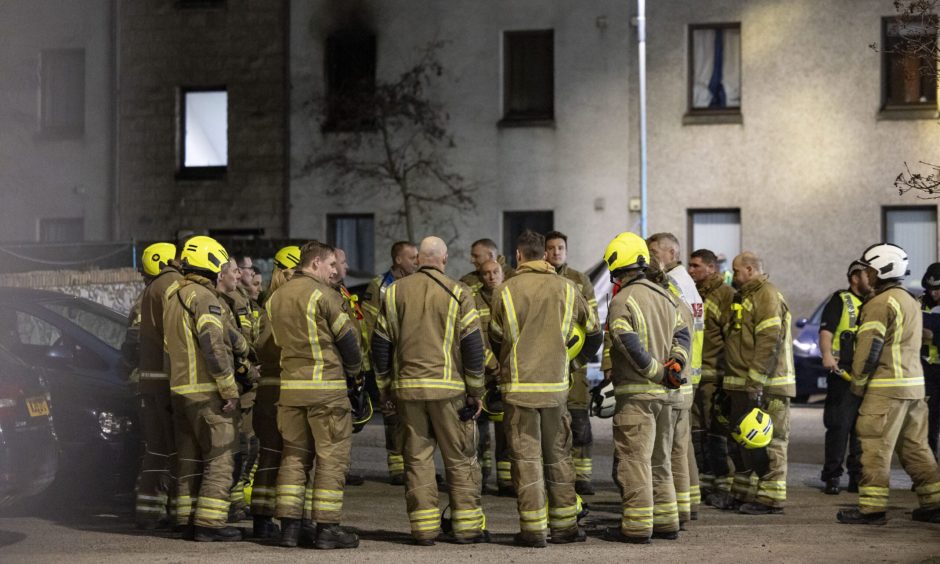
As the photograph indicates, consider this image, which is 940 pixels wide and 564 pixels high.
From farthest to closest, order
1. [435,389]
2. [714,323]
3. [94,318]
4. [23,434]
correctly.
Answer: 1. [94,318]
2. [714,323]
3. [435,389]
4. [23,434]

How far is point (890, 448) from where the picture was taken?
10.5 metres

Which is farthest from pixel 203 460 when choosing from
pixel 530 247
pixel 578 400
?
pixel 578 400

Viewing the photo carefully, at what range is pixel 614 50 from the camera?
2688 cm

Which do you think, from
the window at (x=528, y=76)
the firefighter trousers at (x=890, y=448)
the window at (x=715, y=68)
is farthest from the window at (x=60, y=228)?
the firefighter trousers at (x=890, y=448)

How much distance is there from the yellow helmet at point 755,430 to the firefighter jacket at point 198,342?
12.3 ft

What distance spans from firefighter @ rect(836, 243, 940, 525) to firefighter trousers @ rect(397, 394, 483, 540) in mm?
2866

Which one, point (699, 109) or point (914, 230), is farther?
point (699, 109)

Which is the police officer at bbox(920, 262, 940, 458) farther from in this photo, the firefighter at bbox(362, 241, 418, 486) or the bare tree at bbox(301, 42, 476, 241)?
the bare tree at bbox(301, 42, 476, 241)

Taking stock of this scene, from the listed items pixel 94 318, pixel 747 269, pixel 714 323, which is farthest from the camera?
pixel 94 318

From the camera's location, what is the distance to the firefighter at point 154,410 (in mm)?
10312

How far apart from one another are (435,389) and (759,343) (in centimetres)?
295

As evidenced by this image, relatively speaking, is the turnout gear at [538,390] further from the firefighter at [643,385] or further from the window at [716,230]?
the window at [716,230]

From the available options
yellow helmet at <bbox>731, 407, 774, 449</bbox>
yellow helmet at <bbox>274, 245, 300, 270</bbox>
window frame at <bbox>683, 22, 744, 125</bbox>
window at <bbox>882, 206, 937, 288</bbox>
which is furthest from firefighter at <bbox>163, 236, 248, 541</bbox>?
window at <bbox>882, 206, 937, 288</bbox>

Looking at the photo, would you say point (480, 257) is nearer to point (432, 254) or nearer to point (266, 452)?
point (432, 254)
